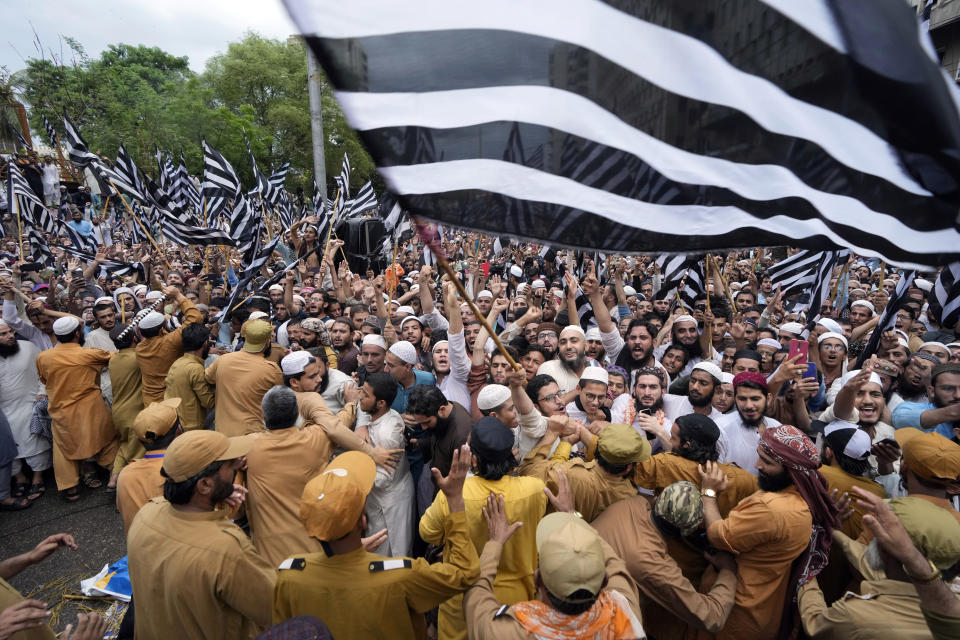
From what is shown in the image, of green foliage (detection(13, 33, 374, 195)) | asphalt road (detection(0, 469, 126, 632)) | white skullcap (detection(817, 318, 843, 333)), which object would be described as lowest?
asphalt road (detection(0, 469, 126, 632))

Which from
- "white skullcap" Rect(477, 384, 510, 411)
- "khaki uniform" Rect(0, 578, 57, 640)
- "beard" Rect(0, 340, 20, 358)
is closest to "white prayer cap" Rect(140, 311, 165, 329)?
"beard" Rect(0, 340, 20, 358)

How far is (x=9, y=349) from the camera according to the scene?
5.44 meters

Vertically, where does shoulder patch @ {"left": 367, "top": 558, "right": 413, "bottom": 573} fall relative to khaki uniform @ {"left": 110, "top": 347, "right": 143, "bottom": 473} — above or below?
above

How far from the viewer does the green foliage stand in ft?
98.4

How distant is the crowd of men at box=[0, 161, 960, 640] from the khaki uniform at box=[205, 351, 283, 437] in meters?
0.02

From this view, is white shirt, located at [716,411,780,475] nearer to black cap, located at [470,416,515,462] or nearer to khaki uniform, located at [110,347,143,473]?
black cap, located at [470,416,515,462]

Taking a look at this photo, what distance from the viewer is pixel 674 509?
2.62 meters

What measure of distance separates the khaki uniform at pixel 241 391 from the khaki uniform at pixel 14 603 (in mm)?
2147

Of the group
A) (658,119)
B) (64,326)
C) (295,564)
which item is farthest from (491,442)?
(64,326)

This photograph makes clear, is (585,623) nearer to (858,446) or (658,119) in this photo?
(658,119)

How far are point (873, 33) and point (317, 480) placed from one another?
8.55 ft

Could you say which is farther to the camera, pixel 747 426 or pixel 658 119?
pixel 747 426

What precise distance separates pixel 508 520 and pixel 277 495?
61.8 inches

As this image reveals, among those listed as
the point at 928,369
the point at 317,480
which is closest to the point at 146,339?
the point at 317,480
